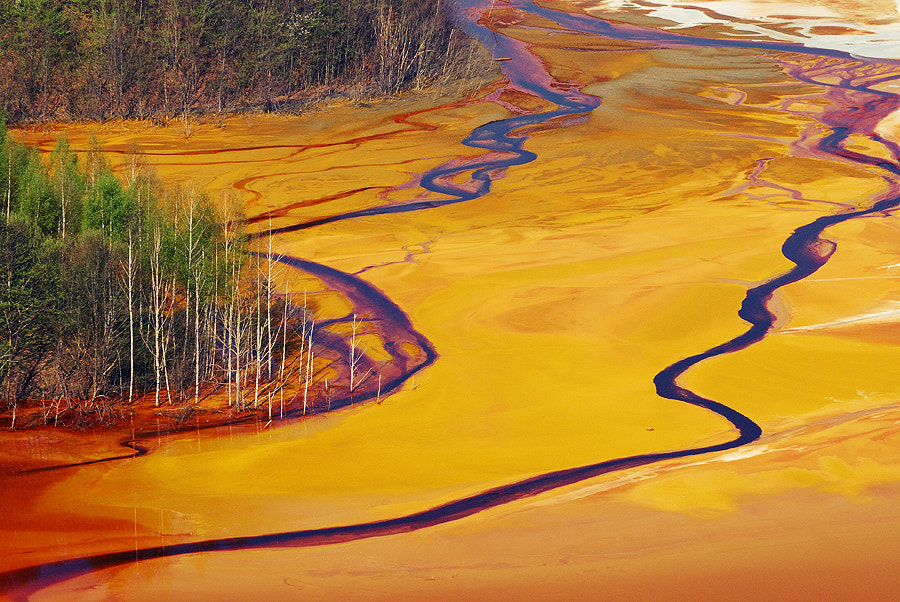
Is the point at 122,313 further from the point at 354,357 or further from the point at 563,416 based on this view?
the point at 563,416

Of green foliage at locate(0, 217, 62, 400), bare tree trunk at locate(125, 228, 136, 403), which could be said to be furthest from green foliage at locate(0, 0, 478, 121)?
green foliage at locate(0, 217, 62, 400)

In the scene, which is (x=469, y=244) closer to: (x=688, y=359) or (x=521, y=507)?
(x=688, y=359)

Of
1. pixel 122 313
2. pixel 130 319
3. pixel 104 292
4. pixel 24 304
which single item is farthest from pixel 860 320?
pixel 24 304

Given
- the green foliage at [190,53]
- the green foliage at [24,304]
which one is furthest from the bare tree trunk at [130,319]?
the green foliage at [190,53]

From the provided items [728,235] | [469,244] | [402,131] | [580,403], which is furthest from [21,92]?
[580,403]

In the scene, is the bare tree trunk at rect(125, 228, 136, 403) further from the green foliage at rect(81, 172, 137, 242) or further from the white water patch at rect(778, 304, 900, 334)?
the white water patch at rect(778, 304, 900, 334)
